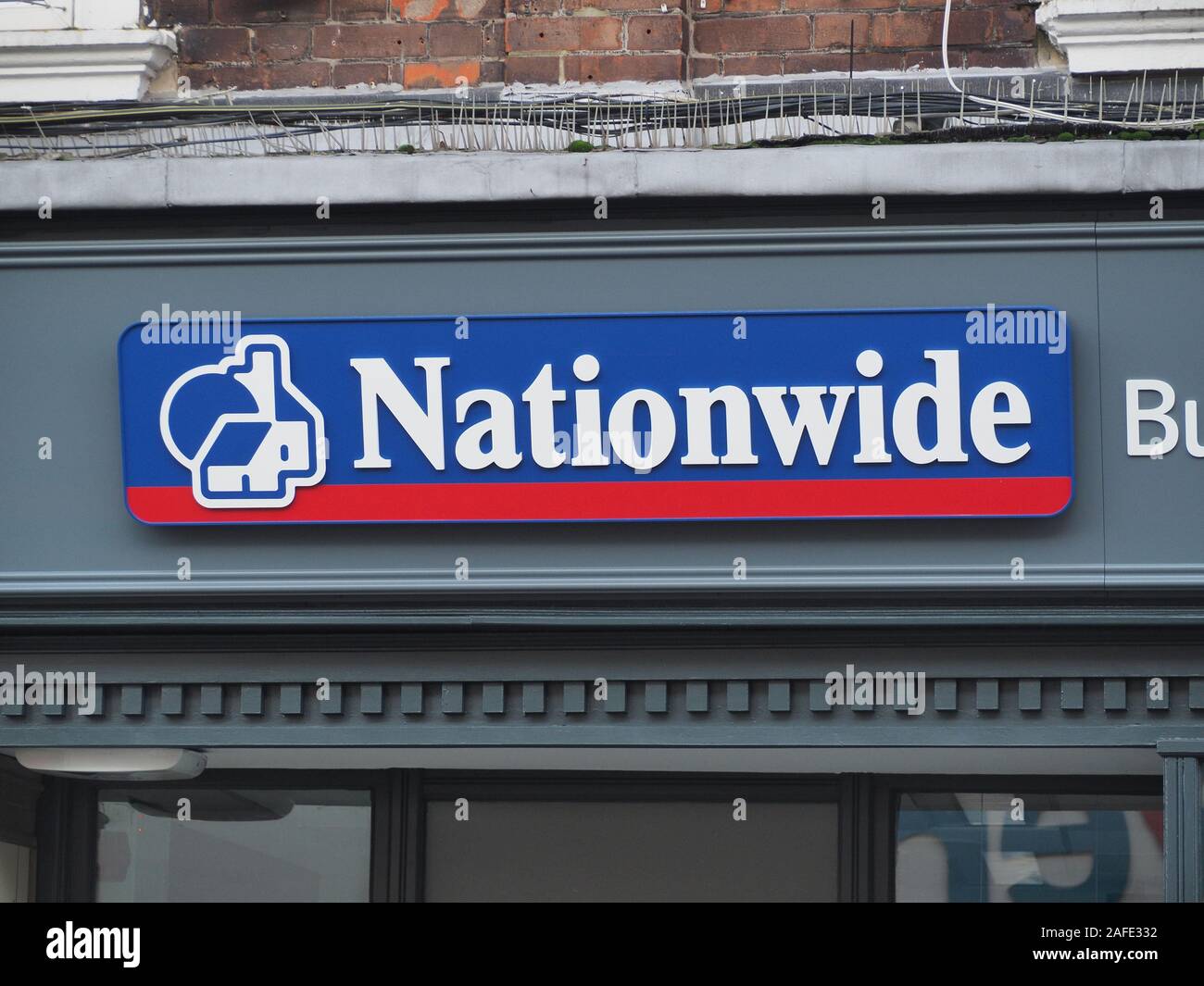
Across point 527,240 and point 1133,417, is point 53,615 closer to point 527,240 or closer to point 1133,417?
point 527,240

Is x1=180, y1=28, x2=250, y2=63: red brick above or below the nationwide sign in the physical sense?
above

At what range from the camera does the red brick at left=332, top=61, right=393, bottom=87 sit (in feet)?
17.8

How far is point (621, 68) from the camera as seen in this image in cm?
530

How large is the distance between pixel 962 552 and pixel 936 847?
5.07 ft

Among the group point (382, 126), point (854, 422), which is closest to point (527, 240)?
point (382, 126)

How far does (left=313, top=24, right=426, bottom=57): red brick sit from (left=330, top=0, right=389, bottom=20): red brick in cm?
3

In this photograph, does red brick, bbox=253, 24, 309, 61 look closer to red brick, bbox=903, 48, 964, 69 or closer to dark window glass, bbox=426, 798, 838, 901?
red brick, bbox=903, 48, 964, 69

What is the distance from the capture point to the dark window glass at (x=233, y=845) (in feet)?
19.6
